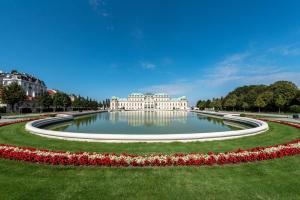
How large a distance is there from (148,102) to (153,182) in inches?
4879

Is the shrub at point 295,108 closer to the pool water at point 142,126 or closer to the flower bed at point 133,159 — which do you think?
the pool water at point 142,126

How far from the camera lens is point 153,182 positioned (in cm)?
557

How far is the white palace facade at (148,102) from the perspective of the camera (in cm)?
12962

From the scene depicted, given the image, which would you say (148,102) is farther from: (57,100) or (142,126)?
(142,126)

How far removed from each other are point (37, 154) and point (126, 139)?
446 cm

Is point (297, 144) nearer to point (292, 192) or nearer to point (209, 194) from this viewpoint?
point (292, 192)

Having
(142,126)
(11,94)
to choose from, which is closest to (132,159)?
(142,126)

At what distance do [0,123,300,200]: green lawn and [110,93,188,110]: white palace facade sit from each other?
122098 mm

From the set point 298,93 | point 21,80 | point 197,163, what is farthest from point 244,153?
point 21,80

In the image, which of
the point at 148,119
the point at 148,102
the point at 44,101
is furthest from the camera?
the point at 148,102

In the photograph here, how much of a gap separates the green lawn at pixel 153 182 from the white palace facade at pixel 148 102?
122098mm

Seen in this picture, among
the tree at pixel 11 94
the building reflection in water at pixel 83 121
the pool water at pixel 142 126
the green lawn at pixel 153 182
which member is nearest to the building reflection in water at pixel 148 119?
the pool water at pixel 142 126

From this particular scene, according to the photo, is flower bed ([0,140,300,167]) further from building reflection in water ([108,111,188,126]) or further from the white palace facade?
the white palace facade

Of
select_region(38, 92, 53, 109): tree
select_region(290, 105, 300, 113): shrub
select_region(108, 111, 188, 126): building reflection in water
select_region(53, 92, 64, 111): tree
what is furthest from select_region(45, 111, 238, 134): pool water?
select_region(53, 92, 64, 111): tree
